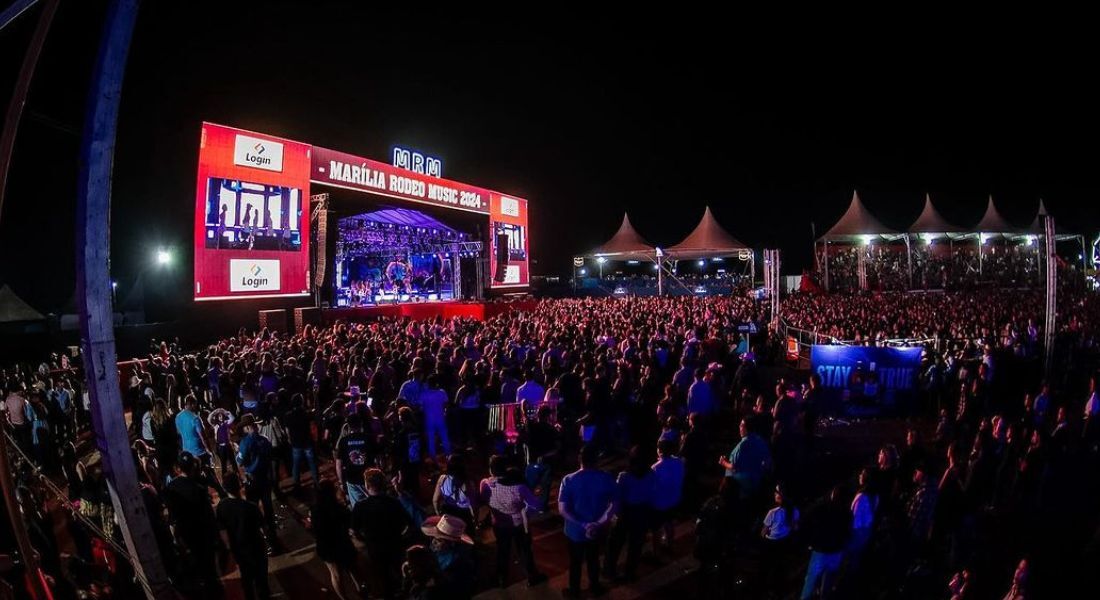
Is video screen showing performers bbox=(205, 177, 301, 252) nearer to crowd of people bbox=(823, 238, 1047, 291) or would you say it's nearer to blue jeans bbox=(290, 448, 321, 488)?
blue jeans bbox=(290, 448, 321, 488)

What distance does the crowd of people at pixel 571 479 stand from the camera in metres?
4.55

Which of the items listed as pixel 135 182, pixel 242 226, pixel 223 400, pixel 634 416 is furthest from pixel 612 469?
pixel 135 182

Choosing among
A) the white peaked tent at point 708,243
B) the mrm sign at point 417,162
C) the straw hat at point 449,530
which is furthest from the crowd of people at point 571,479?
the white peaked tent at point 708,243

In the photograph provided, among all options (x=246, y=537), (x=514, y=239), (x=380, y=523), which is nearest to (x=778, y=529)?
(x=380, y=523)

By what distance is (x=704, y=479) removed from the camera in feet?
25.5

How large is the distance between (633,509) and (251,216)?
52.1 ft

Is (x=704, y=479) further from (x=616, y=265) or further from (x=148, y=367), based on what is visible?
(x=616, y=265)

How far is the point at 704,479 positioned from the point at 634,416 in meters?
1.35

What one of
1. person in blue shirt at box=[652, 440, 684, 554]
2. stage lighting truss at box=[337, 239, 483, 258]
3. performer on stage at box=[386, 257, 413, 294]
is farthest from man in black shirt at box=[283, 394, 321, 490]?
performer on stage at box=[386, 257, 413, 294]

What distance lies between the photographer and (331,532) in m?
4.59

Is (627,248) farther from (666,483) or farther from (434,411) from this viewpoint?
(666,483)

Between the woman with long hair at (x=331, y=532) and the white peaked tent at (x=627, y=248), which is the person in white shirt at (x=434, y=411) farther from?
the white peaked tent at (x=627, y=248)

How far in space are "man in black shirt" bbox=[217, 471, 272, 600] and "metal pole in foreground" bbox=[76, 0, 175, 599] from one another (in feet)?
7.21

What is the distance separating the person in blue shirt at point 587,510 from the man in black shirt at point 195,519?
2903mm
